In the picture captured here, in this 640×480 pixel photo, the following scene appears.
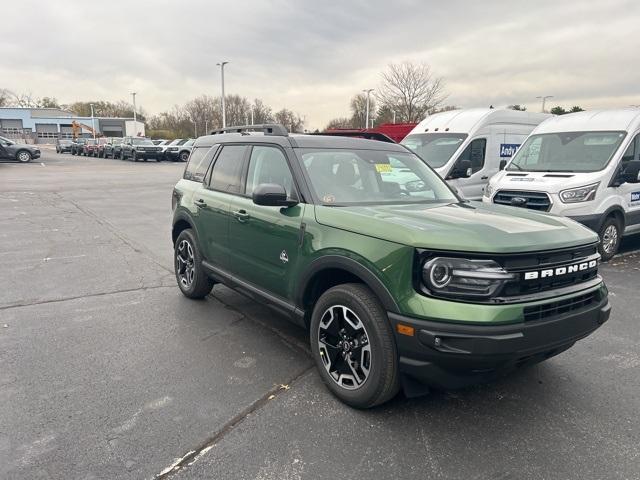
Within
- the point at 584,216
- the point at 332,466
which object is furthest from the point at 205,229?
the point at 584,216

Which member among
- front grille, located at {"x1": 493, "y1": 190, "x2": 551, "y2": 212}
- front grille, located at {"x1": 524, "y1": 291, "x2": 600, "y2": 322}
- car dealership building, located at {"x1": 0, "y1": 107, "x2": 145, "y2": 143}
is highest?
car dealership building, located at {"x1": 0, "y1": 107, "x2": 145, "y2": 143}

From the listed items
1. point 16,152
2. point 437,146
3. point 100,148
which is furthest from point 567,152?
point 100,148

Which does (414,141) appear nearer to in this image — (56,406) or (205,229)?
(205,229)

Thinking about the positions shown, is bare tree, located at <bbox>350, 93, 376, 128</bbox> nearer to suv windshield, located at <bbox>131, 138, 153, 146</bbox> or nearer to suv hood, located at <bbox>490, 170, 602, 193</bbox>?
suv windshield, located at <bbox>131, 138, 153, 146</bbox>

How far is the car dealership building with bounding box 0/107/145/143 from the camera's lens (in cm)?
8919

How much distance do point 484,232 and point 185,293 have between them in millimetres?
3778

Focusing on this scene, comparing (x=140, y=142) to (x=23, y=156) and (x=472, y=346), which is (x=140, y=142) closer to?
(x=23, y=156)

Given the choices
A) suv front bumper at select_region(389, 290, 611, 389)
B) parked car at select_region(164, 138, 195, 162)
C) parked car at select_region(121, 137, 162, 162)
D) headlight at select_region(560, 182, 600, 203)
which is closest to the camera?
suv front bumper at select_region(389, 290, 611, 389)

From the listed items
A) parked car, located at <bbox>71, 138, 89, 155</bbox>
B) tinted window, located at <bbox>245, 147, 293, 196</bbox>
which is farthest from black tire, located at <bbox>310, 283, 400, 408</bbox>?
parked car, located at <bbox>71, 138, 89, 155</bbox>

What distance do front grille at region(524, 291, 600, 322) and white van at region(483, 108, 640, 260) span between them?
14.9 ft

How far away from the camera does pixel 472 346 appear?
255cm

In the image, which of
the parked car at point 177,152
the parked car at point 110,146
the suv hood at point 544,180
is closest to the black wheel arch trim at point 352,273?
the suv hood at point 544,180

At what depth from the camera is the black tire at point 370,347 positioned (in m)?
2.85

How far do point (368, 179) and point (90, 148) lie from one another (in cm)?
4929
